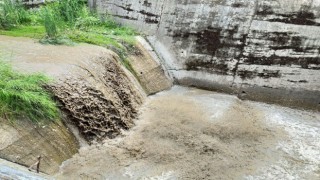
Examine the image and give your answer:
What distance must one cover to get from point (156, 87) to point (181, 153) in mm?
2223

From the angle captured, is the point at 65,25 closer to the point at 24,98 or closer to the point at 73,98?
the point at 73,98

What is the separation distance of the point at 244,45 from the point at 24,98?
394cm

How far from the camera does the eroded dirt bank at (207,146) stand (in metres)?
3.93

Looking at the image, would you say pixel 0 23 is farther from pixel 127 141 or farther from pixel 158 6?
pixel 127 141

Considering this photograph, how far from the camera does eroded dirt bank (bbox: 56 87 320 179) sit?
3930 millimetres

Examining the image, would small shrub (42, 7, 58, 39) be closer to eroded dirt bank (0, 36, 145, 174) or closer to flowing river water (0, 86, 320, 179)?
eroded dirt bank (0, 36, 145, 174)

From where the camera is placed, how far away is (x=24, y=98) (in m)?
3.68

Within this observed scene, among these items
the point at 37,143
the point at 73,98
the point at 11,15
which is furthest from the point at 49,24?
the point at 37,143

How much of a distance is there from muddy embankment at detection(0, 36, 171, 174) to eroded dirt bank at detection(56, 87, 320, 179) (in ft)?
0.60

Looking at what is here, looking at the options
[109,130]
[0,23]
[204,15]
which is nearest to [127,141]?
[109,130]

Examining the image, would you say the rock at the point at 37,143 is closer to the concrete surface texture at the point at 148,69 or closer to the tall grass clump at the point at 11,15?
the concrete surface texture at the point at 148,69

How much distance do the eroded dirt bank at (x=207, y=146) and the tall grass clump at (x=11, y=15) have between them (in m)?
3.03

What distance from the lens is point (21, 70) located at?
435 centimetres

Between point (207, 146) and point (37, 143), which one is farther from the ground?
point (37, 143)
